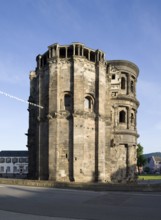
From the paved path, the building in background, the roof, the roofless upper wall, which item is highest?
the roofless upper wall

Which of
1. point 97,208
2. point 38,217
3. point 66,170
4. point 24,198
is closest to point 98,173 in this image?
point 66,170

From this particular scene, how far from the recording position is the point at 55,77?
118ft

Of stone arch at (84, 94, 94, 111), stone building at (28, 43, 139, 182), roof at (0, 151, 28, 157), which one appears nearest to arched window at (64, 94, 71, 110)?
stone building at (28, 43, 139, 182)

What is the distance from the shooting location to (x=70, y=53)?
1470 inches

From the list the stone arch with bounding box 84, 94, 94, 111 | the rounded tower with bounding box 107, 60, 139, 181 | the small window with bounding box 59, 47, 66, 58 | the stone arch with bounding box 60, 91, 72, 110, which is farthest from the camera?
the rounded tower with bounding box 107, 60, 139, 181

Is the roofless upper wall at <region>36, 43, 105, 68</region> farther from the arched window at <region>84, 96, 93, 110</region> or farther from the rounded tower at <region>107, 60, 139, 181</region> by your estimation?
the arched window at <region>84, 96, 93, 110</region>

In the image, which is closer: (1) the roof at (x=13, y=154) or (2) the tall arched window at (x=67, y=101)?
(2) the tall arched window at (x=67, y=101)

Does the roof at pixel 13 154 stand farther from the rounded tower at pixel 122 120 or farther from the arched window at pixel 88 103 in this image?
the arched window at pixel 88 103

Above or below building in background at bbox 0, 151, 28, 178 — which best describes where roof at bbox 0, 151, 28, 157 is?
above

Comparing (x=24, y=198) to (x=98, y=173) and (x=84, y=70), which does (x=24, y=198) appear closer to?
(x=98, y=173)

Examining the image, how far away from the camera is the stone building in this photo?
112 feet

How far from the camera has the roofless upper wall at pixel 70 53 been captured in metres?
36.5

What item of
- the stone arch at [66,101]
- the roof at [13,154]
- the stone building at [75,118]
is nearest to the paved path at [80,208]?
the stone building at [75,118]

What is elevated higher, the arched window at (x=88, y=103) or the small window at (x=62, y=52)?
the small window at (x=62, y=52)
